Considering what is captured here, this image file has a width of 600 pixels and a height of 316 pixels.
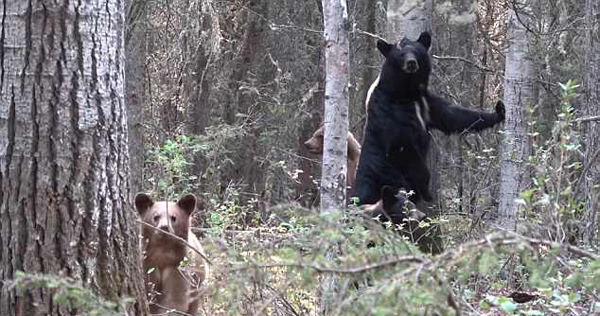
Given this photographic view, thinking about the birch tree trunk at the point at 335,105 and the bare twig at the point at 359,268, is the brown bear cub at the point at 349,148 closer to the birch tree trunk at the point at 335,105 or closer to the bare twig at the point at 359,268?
the birch tree trunk at the point at 335,105

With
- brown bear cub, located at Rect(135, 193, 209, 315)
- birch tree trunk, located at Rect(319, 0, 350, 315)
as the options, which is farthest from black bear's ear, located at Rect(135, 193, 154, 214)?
birch tree trunk, located at Rect(319, 0, 350, 315)

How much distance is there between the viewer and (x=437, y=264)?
333cm

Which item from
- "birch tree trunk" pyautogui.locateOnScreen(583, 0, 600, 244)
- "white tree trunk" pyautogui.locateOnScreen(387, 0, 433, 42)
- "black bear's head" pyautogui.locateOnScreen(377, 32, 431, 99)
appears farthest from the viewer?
"white tree trunk" pyautogui.locateOnScreen(387, 0, 433, 42)

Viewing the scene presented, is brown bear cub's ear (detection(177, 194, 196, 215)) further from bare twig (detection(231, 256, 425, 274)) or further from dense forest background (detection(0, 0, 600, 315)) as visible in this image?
bare twig (detection(231, 256, 425, 274))

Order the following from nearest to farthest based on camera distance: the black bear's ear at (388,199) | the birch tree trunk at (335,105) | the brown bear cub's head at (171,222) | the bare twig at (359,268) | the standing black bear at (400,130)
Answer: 1. the bare twig at (359,268)
2. the brown bear cub's head at (171,222)
3. the birch tree trunk at (335,105)
4. the black bear's ear at (388,199)
5. the standing black bear at (400,130)

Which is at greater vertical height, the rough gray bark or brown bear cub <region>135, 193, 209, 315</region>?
the rough gray bark

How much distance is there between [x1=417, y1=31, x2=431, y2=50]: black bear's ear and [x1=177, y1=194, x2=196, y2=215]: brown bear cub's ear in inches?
161

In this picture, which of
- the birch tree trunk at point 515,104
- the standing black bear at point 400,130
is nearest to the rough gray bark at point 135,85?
the standing black bear at point 400,130

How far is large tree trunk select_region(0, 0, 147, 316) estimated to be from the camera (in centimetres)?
467

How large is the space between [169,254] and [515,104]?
4.79 metres

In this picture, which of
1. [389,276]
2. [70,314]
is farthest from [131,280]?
[389,276]

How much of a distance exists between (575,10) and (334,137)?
27.4 ft

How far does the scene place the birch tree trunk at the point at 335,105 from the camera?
761 centimetres

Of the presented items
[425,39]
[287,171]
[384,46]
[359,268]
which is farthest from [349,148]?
[359,268]
